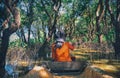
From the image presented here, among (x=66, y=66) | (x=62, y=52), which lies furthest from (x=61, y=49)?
(x=66, y=66)

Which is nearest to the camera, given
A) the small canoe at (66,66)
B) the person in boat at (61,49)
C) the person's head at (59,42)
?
the small canoe at (66,66)

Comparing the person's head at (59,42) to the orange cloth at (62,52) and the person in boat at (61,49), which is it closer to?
the person in boat at (61,49)

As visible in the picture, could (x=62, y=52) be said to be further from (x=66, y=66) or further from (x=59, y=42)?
(x=66, y=66)

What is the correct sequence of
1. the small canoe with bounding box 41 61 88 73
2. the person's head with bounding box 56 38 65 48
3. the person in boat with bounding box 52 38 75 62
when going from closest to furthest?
the small canoe with bounding box 41 61 88 73 → the person's head with bounding box 56 38 65 48 → the person in boat with bounding box 52 38 75 62

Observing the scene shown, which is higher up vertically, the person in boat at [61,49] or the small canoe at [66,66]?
the person in boat at [61,49]

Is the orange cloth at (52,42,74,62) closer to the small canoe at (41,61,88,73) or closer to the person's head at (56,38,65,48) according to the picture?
the person's head at (56,38,65,48)

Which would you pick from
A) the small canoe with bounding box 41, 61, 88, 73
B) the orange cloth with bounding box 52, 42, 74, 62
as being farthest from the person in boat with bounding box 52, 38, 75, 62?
the small canoe with bounding box 41, 61, 88, 73

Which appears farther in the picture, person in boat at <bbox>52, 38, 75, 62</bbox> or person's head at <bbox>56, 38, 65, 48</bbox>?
person in boat at <bbox>52, 38, 75, 62</bbox>

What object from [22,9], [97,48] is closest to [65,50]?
[97,48]

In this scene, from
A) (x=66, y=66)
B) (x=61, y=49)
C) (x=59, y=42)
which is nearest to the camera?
(x=66, y=66)

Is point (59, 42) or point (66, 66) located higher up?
point (59, 42)

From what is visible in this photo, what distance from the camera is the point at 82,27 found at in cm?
5444

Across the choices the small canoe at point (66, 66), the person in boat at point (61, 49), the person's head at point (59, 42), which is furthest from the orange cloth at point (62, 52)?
the small canoe at point (66, 66)

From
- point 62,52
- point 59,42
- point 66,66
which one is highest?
point 59,42
